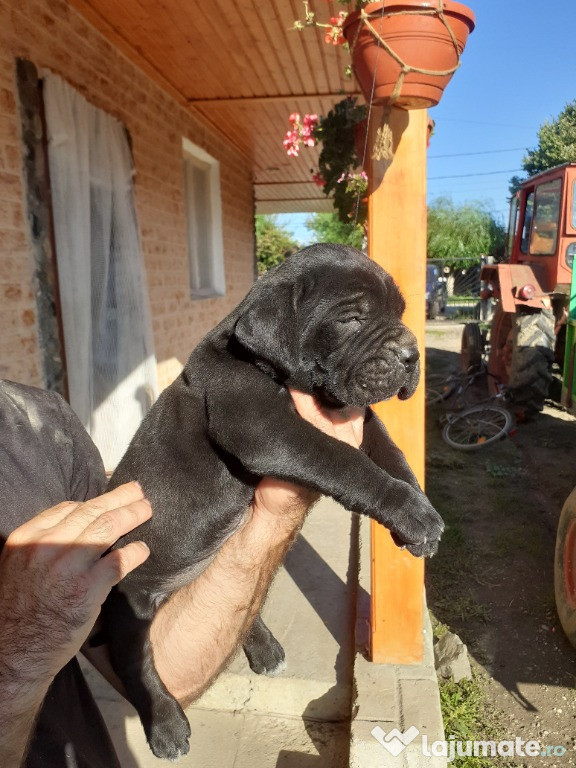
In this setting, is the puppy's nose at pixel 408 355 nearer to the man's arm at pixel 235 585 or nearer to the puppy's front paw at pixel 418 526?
the man's arm at pixel 235 585

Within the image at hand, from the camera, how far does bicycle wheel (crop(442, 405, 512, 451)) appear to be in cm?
751

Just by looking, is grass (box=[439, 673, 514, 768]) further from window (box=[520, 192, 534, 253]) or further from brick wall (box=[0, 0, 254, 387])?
window (box=[520, 192, 534, 253])

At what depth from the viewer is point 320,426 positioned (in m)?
1.96

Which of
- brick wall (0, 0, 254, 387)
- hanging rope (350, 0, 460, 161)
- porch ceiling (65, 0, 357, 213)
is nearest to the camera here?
hanging rope (350, 0, 460, 161)

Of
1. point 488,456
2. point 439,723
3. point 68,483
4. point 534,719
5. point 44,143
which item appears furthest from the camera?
point 488,456

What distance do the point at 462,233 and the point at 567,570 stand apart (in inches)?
1735

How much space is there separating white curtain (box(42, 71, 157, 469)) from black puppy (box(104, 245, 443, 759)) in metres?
2.25

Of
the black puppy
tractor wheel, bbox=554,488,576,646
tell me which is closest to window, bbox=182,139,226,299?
tractor wheel, bbox=554,488,576,646

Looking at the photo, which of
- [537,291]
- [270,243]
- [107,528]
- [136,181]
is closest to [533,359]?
[537,291]

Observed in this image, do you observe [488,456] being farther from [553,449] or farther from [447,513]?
[447,513]

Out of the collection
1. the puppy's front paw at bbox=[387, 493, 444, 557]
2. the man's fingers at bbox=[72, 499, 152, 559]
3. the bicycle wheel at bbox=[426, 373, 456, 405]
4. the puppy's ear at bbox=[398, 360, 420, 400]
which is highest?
the puppy's ear at bbox=[398, 360, 420, 400]

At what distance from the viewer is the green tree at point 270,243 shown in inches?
968

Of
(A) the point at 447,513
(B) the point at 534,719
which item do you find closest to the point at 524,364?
(A) the point at 447,513

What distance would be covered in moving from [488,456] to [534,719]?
14.2 feet
